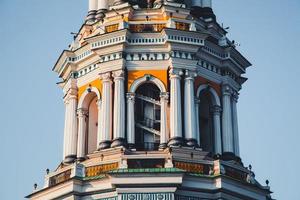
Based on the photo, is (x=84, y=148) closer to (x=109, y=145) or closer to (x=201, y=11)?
(x=109, y=145)

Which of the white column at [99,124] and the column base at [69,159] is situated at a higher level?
the white column at [99,124]

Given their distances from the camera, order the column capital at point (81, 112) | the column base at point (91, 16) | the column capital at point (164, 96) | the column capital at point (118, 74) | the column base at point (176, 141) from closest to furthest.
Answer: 1. the column base at point (176, 141)
2. the column capital at point (164, 96)
3. the column capital at point (118, 74)
4. the column capital at point (81, 112)
5. the column base at point (91, 16)

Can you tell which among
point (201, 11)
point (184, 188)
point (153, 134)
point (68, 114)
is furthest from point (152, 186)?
point (201, 11)

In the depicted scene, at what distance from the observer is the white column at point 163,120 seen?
23.2 metres

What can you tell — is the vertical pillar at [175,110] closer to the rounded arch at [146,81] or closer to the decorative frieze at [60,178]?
the rounded arch at [146,81]

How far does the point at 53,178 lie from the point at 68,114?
2283mm

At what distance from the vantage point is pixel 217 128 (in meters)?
24.6

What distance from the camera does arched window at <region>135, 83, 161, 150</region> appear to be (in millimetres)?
23859

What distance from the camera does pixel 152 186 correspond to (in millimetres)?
21703

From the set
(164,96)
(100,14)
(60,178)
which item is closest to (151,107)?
(164,96)

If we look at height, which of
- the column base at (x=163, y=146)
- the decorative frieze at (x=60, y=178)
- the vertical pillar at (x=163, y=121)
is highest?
the vertical pillar at (x=163, y=121)

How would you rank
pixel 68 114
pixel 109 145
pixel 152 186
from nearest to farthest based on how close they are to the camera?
pixel 152 186
pixel 109 145
pixel 68 114

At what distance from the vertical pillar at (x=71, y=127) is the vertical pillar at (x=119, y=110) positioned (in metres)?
1.80

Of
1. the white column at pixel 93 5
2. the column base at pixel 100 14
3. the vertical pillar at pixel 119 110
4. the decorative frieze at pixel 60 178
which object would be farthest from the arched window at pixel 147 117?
the white column at pixel 93 5
